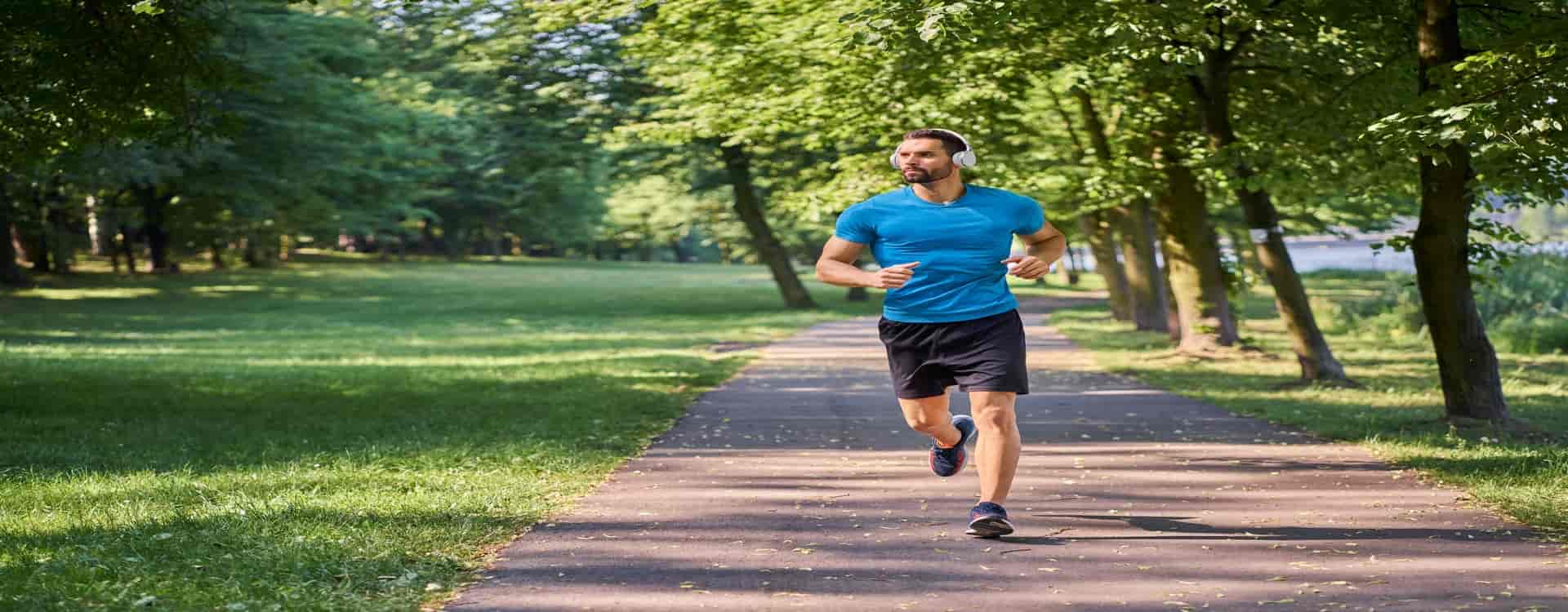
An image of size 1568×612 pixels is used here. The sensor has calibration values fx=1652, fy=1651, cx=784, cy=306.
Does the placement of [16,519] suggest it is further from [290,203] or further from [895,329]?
[290,203]

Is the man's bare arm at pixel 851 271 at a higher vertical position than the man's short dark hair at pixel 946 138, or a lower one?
lower

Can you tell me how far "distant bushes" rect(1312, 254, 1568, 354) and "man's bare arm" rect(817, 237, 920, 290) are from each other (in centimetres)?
1757

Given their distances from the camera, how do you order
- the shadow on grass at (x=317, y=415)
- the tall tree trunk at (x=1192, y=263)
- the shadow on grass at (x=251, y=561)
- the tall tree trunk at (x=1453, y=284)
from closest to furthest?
the shadow on grass at (x=251, y=561)
the shadow on grass at (x=317, y=415)
the tall tree trunk at (x=1453, y=284)
the tall tree trunk at (x=1192, y=263)

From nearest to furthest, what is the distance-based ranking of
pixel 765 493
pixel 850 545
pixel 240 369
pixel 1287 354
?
pixel 850 545 < pixel 765 493 < pixel 240 369 < pixel 1287 354

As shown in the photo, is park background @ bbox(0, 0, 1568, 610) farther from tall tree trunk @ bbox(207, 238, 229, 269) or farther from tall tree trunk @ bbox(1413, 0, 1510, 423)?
tall tree trunk @ bbox(207, 238, 229, 269)

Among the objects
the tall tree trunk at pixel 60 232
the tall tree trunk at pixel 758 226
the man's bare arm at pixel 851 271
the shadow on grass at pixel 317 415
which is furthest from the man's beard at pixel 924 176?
the tall tree trunk at pixel 60 232

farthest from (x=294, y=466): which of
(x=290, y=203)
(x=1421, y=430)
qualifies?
(x=290, y=203)

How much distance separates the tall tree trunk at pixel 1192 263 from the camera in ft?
62.3

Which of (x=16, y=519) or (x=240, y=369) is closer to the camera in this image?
(x=16, y=519)

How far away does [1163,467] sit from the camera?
30.2ft

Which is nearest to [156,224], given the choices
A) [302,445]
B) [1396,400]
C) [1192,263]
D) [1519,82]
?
[1192,263]

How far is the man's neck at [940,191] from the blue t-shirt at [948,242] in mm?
26

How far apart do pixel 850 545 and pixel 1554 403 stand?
30.9ft

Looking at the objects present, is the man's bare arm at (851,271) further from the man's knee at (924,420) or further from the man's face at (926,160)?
the man's knee at (924,420)
